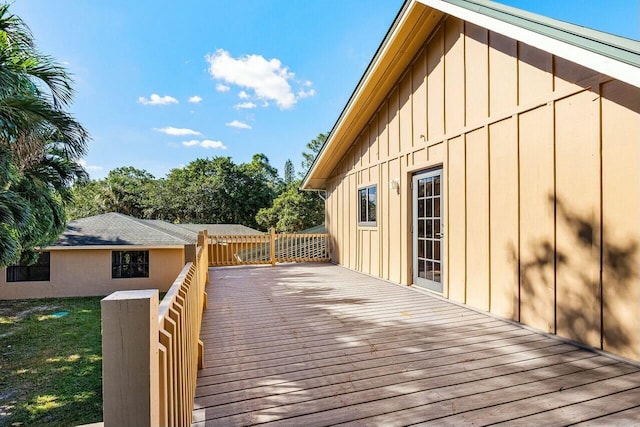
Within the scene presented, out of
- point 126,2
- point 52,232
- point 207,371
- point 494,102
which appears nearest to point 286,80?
point 126,2

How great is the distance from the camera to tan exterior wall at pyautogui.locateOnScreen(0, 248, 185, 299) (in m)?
11.5

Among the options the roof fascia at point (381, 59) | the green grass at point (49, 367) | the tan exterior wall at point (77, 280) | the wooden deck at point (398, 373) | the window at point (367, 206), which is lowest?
the green grass at point (49, 367)

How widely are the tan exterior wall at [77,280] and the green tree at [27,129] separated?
192 inches

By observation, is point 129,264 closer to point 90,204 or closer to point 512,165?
point 512,165

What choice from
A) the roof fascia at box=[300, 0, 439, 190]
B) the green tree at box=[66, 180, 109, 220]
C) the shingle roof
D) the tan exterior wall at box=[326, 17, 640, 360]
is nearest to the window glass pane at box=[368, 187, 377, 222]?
the tan exterior wall at box=[326, 17, 640, 360]

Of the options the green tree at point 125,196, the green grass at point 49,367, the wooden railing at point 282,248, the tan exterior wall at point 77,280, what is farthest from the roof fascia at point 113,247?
the green tree at point 125,196

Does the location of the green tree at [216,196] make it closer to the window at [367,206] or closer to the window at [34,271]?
the window at [34,271]

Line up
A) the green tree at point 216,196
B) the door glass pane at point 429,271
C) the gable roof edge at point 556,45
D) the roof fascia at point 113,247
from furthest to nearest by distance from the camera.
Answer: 1. the green tree at point 216,196
2. the roof fascia at point 113,247
3. the door glass pane at point 429,271
4. the gable roof edge at point 556,45

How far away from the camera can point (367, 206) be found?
24.2 ft

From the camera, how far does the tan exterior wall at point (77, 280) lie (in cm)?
1151

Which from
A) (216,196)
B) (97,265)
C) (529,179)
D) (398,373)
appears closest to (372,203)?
(529,179)

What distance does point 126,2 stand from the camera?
9.82 meters

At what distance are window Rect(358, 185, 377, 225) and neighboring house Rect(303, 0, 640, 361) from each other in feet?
1.47

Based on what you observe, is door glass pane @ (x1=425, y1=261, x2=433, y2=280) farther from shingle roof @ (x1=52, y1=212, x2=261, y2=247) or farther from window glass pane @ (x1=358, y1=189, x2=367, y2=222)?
shingle roof @ (x1=52, y1=212, x2=261, y2=247)
